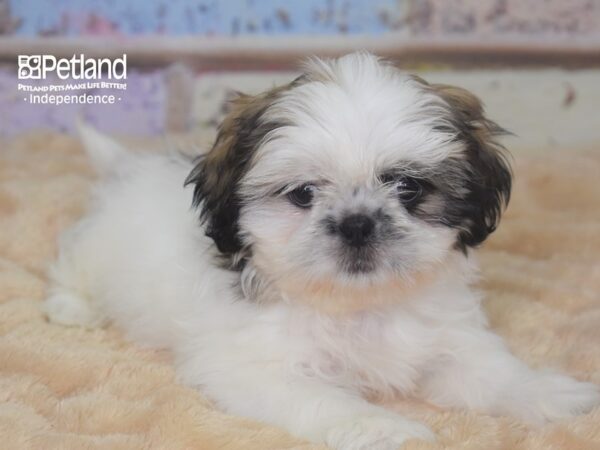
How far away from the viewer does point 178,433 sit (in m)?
1.83

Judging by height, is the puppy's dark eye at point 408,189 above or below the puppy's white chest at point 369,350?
above

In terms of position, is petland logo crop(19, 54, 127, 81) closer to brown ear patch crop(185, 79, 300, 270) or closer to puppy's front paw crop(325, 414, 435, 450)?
brown ear patch crop(185, 79, 300, 270)

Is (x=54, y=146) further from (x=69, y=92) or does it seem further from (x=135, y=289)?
(x=135, y=289)

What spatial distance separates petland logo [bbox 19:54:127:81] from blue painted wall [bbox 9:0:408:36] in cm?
11

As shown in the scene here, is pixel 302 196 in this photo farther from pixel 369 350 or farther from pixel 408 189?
pixel 369 350

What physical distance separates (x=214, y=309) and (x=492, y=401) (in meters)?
0.64

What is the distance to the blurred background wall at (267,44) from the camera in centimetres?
400

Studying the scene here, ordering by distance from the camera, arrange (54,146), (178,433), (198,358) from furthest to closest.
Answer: (54,146) → (198,358) → (178,433)

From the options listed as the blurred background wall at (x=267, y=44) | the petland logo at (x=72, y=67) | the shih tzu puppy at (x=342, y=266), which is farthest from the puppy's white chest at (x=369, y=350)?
the petland logo at (x=72, y=67)

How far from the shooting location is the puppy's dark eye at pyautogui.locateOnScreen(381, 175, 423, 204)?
73.2 inches

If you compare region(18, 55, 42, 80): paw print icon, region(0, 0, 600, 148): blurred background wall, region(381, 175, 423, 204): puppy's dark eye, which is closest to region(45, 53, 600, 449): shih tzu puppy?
region(381, 175, 423, 204): puppy's dark eye

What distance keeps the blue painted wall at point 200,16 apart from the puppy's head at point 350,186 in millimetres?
2046

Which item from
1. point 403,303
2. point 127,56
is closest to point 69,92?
point 127,56

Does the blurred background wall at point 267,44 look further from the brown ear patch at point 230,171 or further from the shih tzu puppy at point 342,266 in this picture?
the brown ear patch at point 230,171
